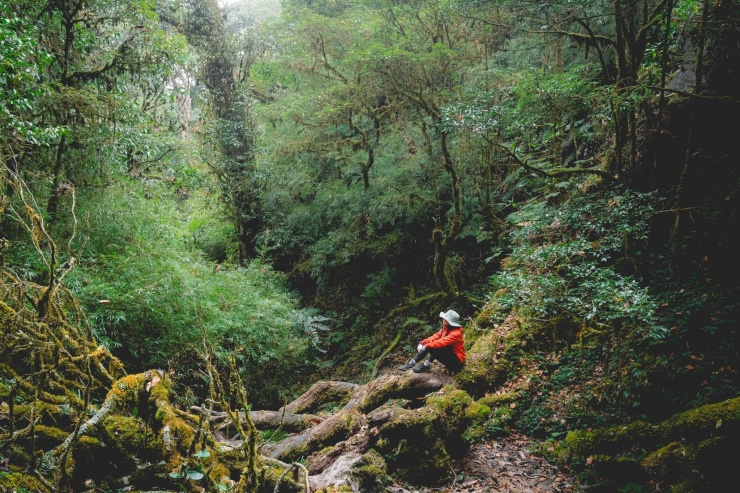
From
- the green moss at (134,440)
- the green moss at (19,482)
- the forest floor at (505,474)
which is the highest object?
the green moss at (19,482)

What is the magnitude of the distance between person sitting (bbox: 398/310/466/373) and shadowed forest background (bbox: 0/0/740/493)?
0.26 m

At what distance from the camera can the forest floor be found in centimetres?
486

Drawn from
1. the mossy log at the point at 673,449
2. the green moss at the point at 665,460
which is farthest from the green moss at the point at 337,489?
the green moss at the point at 665,460

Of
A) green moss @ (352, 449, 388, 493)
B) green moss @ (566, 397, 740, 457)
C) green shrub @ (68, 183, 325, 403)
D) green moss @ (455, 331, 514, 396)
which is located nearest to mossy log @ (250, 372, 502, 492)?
green moss @ (352, 449, 388, 493)

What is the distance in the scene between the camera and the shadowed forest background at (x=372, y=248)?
12.1ft

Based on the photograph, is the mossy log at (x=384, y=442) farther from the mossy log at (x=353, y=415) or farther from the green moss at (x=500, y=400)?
the green moss at (x=500, y=400)

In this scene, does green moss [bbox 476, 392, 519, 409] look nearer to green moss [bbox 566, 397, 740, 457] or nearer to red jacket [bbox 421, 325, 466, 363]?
red jacket [bbox 421, 325, 466, 363]

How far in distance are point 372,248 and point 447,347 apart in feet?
21.4

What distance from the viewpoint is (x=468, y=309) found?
1071cm

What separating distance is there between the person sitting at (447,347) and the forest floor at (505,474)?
1.51 m

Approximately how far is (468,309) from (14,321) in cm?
916

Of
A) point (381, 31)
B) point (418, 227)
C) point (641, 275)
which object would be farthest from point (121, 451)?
point (381, 31)

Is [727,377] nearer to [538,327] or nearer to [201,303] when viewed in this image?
[538,327]

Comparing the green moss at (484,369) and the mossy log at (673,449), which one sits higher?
the mossy log at (673,449)
